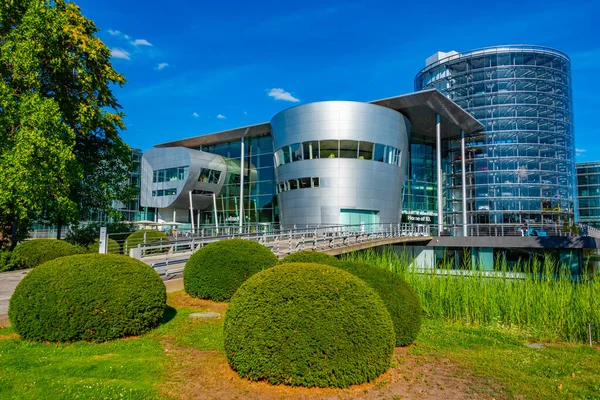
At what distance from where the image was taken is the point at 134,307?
7996 millimetres

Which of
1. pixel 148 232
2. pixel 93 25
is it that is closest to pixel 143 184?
pixel 148 232

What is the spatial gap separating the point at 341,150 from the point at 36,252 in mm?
25334

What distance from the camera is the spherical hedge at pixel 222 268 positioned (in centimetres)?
1198

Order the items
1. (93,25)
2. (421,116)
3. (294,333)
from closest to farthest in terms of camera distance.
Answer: (294,333), (93,25), (421,116)

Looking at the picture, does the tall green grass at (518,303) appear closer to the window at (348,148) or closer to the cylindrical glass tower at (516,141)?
the window at (348,148)

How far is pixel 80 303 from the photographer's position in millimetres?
7473

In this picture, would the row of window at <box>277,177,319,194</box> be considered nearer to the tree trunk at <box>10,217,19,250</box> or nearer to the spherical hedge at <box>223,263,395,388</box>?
the tree trunk at <box>10,217,19,250</box>

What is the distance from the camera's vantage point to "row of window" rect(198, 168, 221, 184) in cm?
5191

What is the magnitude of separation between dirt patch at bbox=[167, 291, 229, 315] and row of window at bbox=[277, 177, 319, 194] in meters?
26.1

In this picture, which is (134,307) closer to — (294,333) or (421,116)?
(294,333)

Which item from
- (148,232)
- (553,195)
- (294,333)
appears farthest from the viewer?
(553,195)

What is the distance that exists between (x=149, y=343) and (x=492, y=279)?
9411 millimetres

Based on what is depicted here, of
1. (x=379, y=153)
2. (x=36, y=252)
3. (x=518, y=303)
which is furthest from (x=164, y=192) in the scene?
(x=518, y=303)

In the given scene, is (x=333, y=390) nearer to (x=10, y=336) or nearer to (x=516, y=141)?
(x=10, y=336)
